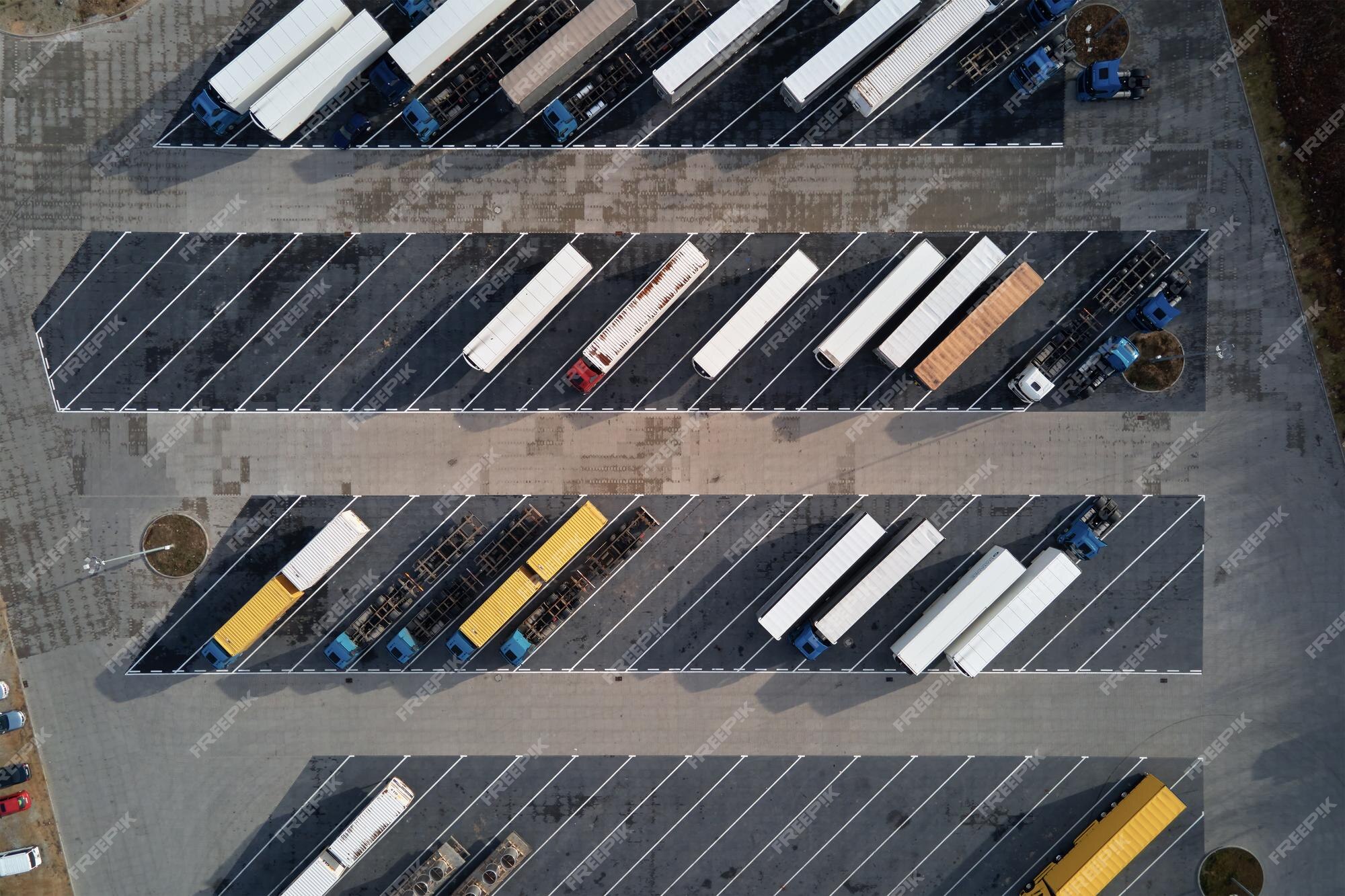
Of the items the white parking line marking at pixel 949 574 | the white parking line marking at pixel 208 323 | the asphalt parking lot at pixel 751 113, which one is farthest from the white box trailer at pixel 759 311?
the white parking line marking at pixel 208 323

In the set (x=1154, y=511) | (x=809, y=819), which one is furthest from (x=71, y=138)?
(x=1154, y=511)

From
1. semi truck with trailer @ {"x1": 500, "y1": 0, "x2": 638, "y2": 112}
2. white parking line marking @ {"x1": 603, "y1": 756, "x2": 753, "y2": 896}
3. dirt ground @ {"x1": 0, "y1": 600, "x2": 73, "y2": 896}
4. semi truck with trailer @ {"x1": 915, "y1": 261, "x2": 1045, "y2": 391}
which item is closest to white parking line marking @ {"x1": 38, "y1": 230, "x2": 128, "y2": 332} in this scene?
dirt ground @ {"x1": 0, "y1": 600, "x2": 73, "y2": 896}

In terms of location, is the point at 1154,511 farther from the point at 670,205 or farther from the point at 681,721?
the point at 670,205

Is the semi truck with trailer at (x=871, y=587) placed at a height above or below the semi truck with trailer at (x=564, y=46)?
below

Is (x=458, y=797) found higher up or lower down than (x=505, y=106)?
lower down

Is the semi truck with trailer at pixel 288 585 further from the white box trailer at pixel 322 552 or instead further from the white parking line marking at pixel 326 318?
the white parking line marking at pixel 326 318

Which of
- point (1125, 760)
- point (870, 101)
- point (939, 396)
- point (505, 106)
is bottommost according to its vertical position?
point (1125, 760)

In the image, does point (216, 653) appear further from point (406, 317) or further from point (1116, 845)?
point (1116, 845)
